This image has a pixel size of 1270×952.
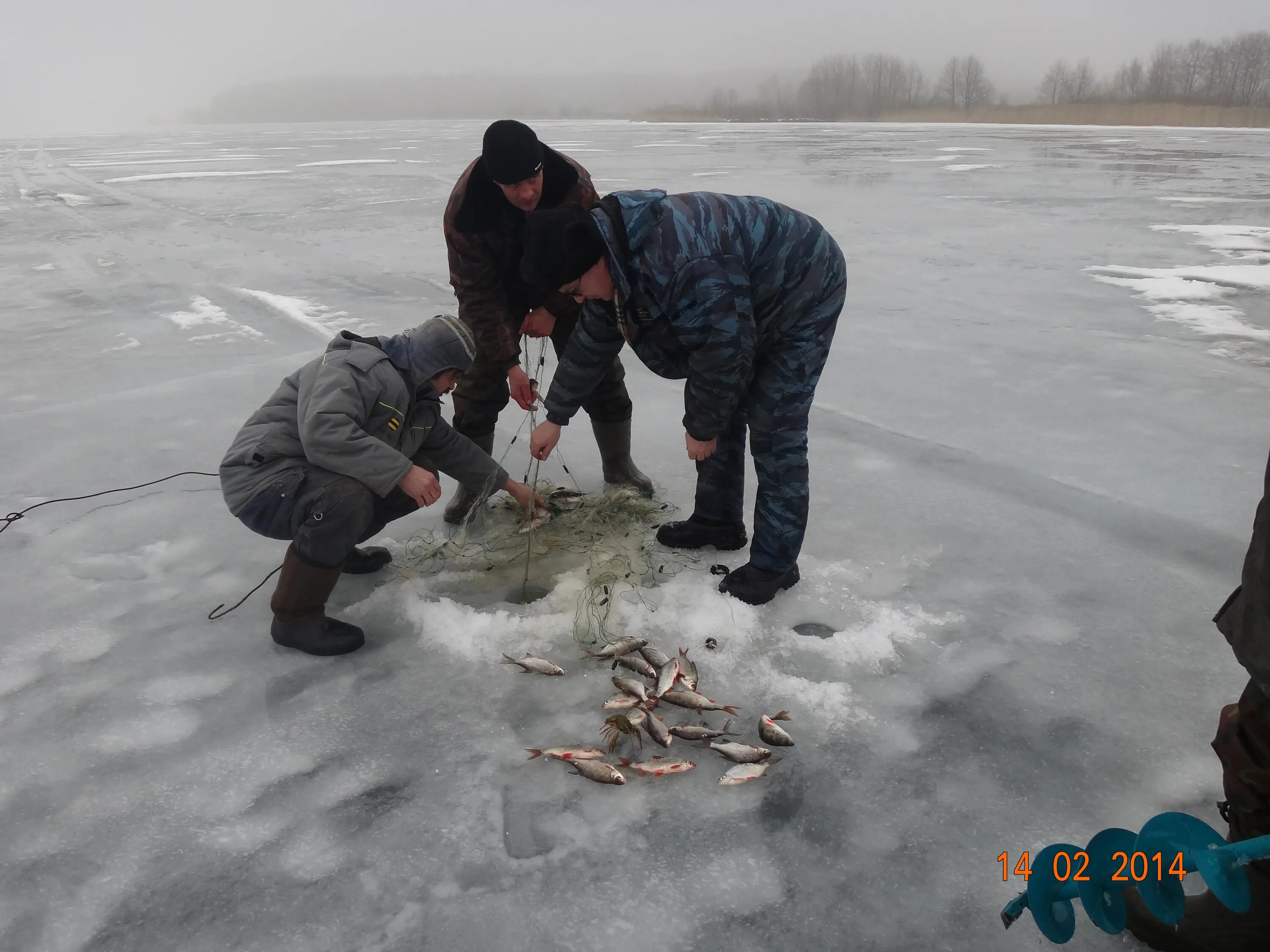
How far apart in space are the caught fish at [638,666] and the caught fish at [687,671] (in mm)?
93

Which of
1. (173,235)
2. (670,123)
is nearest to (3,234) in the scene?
(173,235)

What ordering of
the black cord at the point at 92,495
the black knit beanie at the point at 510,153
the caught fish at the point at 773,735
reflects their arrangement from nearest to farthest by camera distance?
the caught fish at the point at 773,735
the black knit beanie at the point at 510,153
the black cord at the point at 92,495

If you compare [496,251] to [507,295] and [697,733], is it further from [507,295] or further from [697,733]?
[697,733]

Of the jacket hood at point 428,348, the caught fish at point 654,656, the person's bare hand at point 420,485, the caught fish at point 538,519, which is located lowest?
the caught fish at point 654,656

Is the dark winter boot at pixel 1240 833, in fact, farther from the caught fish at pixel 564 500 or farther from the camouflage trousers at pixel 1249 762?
the caught fish at pixel 564 500

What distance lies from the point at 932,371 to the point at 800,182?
11222 mm

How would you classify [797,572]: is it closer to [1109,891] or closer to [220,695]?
[1109,891]

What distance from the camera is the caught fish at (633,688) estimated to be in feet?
8.89

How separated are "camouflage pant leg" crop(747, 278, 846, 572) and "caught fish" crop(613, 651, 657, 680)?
0.68 metres

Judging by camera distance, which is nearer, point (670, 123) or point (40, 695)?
point (40, 695)

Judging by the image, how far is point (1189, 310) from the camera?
6.87 m

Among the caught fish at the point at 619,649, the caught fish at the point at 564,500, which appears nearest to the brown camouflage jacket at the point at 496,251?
the caught fish at the point at 564,500

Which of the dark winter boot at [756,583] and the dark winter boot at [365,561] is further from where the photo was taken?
the dark winter boot at [365,561]
